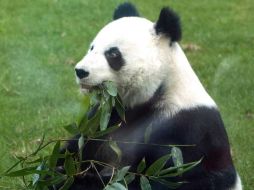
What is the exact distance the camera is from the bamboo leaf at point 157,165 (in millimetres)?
2939

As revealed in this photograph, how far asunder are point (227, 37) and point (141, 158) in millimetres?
3882

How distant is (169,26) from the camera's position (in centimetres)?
329

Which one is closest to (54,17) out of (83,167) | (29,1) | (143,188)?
(29,1)

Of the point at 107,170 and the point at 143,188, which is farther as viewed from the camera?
the point at 107,170

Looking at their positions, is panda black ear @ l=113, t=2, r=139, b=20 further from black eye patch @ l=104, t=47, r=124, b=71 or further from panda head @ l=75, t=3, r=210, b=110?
black eye patch @ l=104, t=47, r=124, b=71

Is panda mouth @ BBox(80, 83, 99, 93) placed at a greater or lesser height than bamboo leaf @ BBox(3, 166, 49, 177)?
greater

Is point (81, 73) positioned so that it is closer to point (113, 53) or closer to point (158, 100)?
point (113, 53)

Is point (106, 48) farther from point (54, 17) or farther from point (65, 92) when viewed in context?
point (54, 17)

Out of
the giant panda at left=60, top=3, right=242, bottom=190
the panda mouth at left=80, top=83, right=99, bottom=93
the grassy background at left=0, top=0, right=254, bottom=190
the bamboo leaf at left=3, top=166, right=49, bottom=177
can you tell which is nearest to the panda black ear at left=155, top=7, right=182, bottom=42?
the giant panda at left=60, top=3, right=242, bottom=190

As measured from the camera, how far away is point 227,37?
22.4 ft

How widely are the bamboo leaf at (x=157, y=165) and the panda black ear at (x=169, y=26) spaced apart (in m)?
0.61

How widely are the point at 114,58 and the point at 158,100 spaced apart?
0.90ft

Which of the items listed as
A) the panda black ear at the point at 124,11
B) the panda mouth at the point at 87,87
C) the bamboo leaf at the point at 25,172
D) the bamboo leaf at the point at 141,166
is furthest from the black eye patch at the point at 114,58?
the bamboo leaf at the point at 25,172

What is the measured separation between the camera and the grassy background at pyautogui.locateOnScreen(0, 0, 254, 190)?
4.87 m
